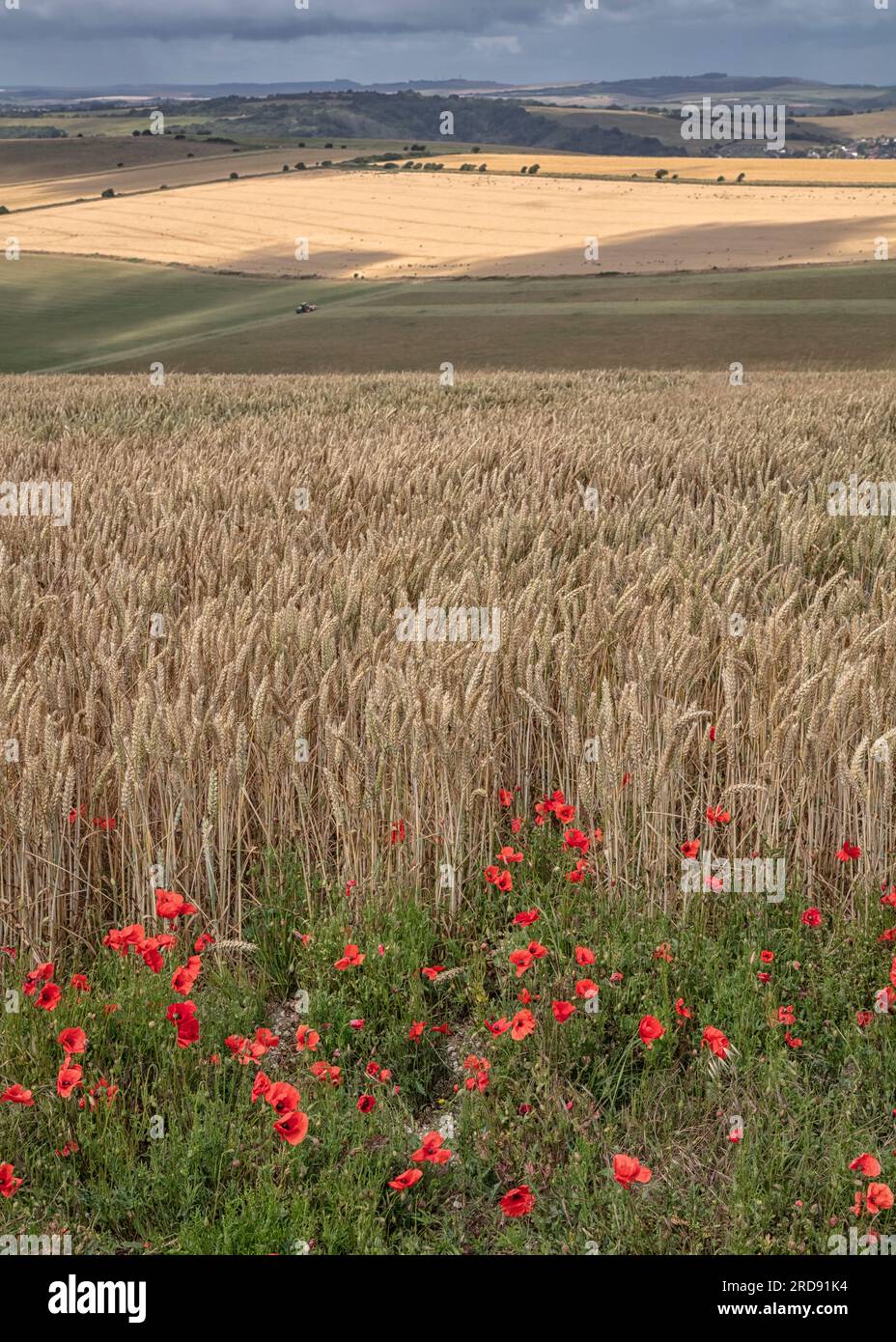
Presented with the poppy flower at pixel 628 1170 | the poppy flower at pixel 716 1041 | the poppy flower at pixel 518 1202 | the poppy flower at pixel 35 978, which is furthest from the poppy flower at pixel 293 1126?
the poppy flower at pixel 716 1041

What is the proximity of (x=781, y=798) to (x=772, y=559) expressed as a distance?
8.58ft

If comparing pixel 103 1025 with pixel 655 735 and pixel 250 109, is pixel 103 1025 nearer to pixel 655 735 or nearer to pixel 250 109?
pixel 655 735

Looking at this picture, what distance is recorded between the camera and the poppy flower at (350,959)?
2.53 m

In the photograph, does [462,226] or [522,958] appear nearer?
[522,958]

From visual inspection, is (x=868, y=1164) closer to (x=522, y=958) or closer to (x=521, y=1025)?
(x=521, y=1025)

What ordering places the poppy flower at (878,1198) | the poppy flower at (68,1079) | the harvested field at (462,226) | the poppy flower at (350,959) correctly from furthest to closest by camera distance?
the harvested field at (462,226), the poppy flower at (350,959), the poppy flower at (68,1079), the poppy flower at (878,1198)

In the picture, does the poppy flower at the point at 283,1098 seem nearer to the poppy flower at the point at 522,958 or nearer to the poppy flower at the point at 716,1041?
the poppy flower at the point at 522,958

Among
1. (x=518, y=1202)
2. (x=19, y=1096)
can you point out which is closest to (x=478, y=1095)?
(x=518, y=1202)

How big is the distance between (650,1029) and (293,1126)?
0.74 m

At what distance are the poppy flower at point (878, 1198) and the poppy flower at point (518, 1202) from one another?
580 millimetres

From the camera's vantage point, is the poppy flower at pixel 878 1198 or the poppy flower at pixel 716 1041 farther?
the poppy flower at pixel 716 1041

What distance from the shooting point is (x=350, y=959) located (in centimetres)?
255

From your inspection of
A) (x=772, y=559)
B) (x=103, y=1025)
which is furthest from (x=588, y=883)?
(x=772, y=559)

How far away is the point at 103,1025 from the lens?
240 centimetres
